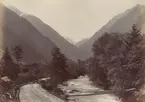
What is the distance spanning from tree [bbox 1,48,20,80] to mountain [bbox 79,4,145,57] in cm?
37

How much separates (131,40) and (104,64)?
20cm

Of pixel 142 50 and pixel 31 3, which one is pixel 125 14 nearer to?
pixel 142 50

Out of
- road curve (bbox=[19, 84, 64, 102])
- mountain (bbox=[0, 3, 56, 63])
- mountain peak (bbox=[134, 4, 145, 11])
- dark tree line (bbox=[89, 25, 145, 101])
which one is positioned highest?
mountain peak (bbox=[134, 4, 145, 11])

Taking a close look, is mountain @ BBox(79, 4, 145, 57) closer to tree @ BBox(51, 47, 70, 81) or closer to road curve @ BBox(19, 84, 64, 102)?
tree @ BBox(51, 47, 70, 81)

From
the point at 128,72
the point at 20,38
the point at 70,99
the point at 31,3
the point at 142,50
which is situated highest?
the point at 31,3

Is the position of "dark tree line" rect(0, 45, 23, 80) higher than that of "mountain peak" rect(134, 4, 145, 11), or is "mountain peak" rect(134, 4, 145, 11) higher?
"mountain peak" rect(134, 4, 145, 11)

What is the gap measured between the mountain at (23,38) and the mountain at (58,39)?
0.06 feet

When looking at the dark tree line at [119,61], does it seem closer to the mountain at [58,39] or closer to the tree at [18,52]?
the mountain at [58,39]

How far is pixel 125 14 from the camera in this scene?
3.17 feet

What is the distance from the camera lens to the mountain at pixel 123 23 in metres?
0.95

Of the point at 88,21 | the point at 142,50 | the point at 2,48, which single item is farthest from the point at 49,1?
the point at 142,50

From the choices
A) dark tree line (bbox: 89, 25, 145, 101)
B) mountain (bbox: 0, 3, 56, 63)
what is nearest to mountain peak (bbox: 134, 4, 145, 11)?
dark tree line (bbox: 89, 25, 145, 101)

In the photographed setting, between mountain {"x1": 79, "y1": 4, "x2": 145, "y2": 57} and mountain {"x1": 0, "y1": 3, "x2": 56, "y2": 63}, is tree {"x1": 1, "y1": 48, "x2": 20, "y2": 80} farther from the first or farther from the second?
mountain {"x1": 79, "y1": 4, "x2": 145, "y2": 57}

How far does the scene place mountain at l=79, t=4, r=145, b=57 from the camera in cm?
95
